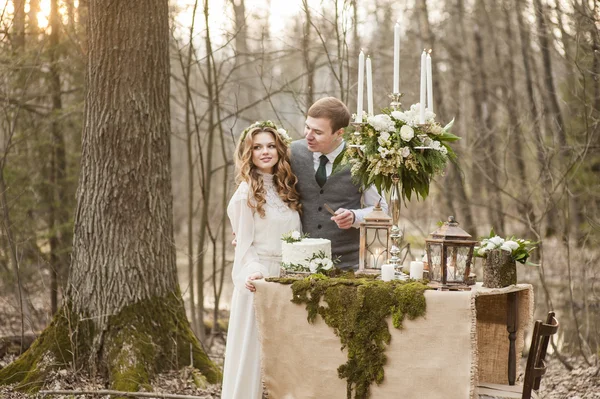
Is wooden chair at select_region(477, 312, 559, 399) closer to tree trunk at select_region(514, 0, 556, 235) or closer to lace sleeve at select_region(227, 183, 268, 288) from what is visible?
lace sleeve at select_region(227, 183, 268, 288)

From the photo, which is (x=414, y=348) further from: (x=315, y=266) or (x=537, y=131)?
(x=537, y=131)

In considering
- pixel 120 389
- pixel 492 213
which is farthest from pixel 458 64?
pixel 120 389

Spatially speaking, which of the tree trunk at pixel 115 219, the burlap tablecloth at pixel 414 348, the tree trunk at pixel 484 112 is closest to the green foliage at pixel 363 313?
the burlap tablecloth at pixel 414 348

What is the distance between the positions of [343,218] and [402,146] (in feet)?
2.02

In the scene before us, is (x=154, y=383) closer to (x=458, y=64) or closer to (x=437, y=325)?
(x=437, y=325)

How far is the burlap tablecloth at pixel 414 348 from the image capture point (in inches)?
139

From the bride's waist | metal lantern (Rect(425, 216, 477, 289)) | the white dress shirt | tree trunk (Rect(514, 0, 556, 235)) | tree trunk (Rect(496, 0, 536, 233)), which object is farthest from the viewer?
tree trunk (Rect(496, 0, 536, 233))

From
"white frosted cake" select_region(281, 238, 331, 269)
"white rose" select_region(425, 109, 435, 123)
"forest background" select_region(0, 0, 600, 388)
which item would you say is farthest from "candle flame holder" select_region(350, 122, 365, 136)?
"forest background" select_region(0, 0, 600, 388)

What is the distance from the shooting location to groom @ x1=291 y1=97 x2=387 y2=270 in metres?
4.54

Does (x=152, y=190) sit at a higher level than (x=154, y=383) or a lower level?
higher

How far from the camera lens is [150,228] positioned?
218 inches

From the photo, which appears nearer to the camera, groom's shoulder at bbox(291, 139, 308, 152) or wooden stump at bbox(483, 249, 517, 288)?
wooden stump at bbox(483, 249, 517, 288)

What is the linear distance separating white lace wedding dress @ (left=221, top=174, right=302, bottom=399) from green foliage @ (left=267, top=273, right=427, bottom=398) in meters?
0.66

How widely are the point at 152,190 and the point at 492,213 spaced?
771cm
